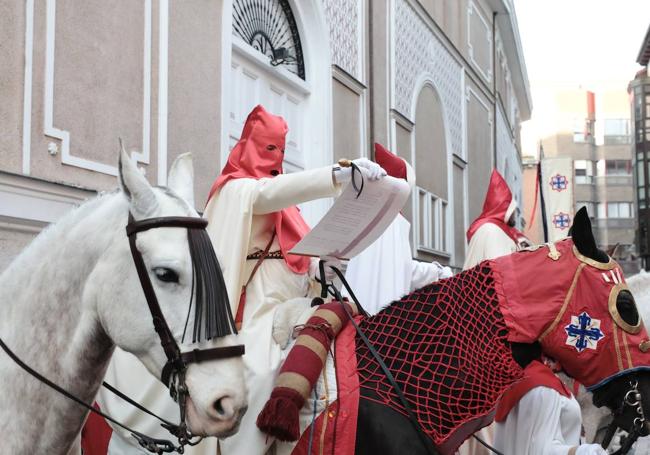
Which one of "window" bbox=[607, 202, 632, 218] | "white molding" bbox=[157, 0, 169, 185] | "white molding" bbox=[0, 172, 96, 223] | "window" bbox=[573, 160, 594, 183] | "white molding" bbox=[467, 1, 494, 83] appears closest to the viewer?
"white molding" bbox=[0, 172, 96, 223]

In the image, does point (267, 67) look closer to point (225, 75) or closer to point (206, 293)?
point (225, 75)

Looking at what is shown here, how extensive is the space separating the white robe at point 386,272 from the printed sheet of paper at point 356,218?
1.84 meters

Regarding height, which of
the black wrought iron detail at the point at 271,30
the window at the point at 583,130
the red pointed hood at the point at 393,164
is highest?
the window at the point at 583,130

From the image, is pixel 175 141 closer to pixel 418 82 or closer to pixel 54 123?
pixel 54 123

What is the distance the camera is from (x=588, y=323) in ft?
9.53

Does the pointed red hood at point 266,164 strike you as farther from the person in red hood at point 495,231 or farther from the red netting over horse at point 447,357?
the person in red hood at point 495,231

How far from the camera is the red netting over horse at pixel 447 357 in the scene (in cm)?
291

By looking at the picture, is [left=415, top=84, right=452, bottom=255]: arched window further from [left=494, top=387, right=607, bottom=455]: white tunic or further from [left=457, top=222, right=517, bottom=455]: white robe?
[left=494, top=387, right=607, bottom=455]: white tunic

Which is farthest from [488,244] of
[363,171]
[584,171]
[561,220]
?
[584,171]

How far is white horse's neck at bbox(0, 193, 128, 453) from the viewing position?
7.88 ft

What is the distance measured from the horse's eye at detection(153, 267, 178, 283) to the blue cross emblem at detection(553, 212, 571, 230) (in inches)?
586

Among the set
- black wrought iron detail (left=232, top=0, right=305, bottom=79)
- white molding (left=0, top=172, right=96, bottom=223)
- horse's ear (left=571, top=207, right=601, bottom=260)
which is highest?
black wrought iron detail (left=232, top=0, right=305, bottom=79)

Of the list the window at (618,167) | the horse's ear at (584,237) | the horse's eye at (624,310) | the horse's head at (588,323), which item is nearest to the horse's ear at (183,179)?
the horse's head at (588,323)

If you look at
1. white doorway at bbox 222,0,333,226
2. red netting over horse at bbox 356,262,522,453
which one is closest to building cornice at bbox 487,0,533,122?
white doorway at bbox 222,0,333,226
